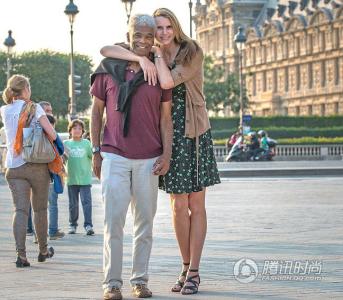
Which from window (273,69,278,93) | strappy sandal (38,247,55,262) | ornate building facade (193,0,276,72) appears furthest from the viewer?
ornate building facade (193,0,276,72)

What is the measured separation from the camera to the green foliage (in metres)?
89.4

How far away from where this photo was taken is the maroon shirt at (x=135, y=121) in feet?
31.3

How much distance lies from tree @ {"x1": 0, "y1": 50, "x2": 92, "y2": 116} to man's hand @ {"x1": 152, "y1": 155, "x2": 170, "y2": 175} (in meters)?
107

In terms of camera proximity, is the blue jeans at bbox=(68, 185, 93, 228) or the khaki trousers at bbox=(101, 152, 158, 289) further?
the blue jeans at bbox=(68, 185, 93, 228)

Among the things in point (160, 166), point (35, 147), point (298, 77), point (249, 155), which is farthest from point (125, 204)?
point (298, 77)

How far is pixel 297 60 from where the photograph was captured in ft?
388

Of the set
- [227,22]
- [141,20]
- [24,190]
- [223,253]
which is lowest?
[223,253]

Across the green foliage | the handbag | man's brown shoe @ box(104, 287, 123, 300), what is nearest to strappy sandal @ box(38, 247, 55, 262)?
the handbag

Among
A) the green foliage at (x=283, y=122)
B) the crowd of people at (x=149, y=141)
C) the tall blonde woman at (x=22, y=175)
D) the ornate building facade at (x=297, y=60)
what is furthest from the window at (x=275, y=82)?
the crowd of people at (x=149, y=141)

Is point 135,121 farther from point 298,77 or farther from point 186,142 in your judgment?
point 298,77

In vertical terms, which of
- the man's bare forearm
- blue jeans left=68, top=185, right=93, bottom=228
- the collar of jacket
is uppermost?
the collar of jacket

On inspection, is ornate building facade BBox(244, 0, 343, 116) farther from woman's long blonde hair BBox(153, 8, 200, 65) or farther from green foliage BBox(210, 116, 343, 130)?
woman's long blonde hair BBox(153, 8, 200, 65)

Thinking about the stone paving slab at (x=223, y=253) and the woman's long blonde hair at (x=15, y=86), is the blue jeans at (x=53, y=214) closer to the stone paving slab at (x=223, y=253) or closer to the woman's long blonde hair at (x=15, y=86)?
the stone paving slab at (x=223, y=253)

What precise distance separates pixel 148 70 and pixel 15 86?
2.85 meters
